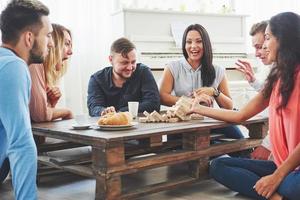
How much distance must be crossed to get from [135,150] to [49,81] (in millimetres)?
619

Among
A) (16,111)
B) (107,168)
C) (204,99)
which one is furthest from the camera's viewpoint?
(204,99)

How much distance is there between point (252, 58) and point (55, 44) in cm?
289

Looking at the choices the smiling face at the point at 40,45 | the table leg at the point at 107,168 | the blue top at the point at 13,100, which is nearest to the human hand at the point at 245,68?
the table leg at the point at 107,168

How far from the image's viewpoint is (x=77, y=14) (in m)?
3.77

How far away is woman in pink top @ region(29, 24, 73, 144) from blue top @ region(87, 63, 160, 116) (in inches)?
10.0

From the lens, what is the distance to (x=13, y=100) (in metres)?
1.23

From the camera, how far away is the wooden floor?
1.99 meters

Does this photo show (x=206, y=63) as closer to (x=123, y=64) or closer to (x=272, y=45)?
(x=123, y=64)

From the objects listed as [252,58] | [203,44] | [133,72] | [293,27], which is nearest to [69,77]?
[133,72]

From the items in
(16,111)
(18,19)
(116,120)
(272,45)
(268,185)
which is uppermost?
(18,19)

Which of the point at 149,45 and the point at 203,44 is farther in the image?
the point at 149,45

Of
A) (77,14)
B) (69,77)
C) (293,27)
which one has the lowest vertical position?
(69,77)

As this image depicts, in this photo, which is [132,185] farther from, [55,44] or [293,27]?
[293,27]

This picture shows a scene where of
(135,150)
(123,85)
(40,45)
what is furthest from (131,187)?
(40,45)
